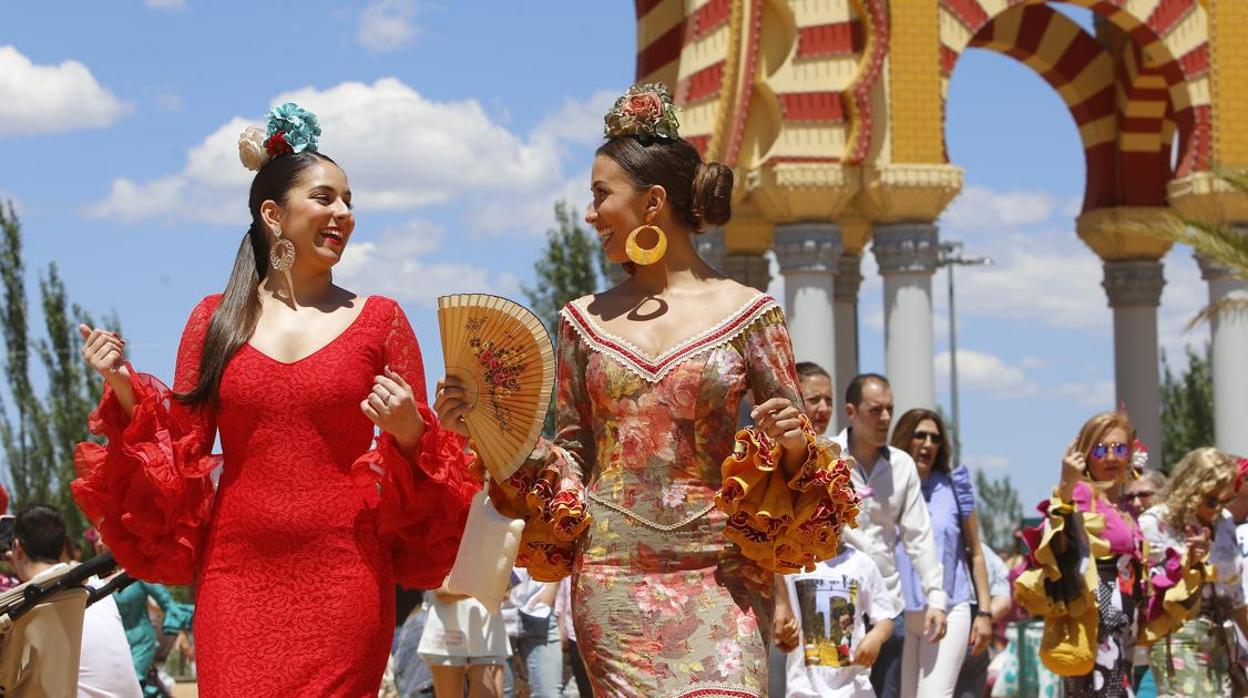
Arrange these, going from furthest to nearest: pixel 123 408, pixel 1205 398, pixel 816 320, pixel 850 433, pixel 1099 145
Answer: pixel 1205 398 < pixel 1099 145 < pixel 816 320 < pixel 850 433 < pixel 123 408

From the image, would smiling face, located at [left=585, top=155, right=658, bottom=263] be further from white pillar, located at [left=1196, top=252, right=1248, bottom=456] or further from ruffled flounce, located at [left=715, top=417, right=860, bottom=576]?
white pillar, located at [left=1196, top=252, right=1248, bottom=456]

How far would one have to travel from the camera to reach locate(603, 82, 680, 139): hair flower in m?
6.05

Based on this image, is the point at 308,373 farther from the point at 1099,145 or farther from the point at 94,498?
the point at 1099,145

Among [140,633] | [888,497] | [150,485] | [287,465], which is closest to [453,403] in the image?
[287,465]

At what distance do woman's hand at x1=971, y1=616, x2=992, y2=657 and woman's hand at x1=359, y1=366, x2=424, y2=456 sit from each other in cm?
587

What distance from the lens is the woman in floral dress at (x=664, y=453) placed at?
18.3 ft

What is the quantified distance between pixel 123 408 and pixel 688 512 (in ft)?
5.30

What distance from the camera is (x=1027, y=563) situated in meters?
10.8

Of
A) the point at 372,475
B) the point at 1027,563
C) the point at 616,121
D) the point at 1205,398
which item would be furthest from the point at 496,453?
the point at 1205,398

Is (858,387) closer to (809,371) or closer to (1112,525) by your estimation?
(809,371)

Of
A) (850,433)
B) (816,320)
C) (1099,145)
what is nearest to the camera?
(850,433)

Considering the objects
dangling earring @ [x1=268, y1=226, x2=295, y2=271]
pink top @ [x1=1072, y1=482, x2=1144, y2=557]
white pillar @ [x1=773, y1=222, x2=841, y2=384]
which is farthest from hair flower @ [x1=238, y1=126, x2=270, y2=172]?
white pillar @ [x1=773, y1=222, x2=841, y2=384]

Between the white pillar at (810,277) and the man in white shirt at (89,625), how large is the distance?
44.2 feet

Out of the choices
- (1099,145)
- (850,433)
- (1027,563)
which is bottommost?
(1027,563)
